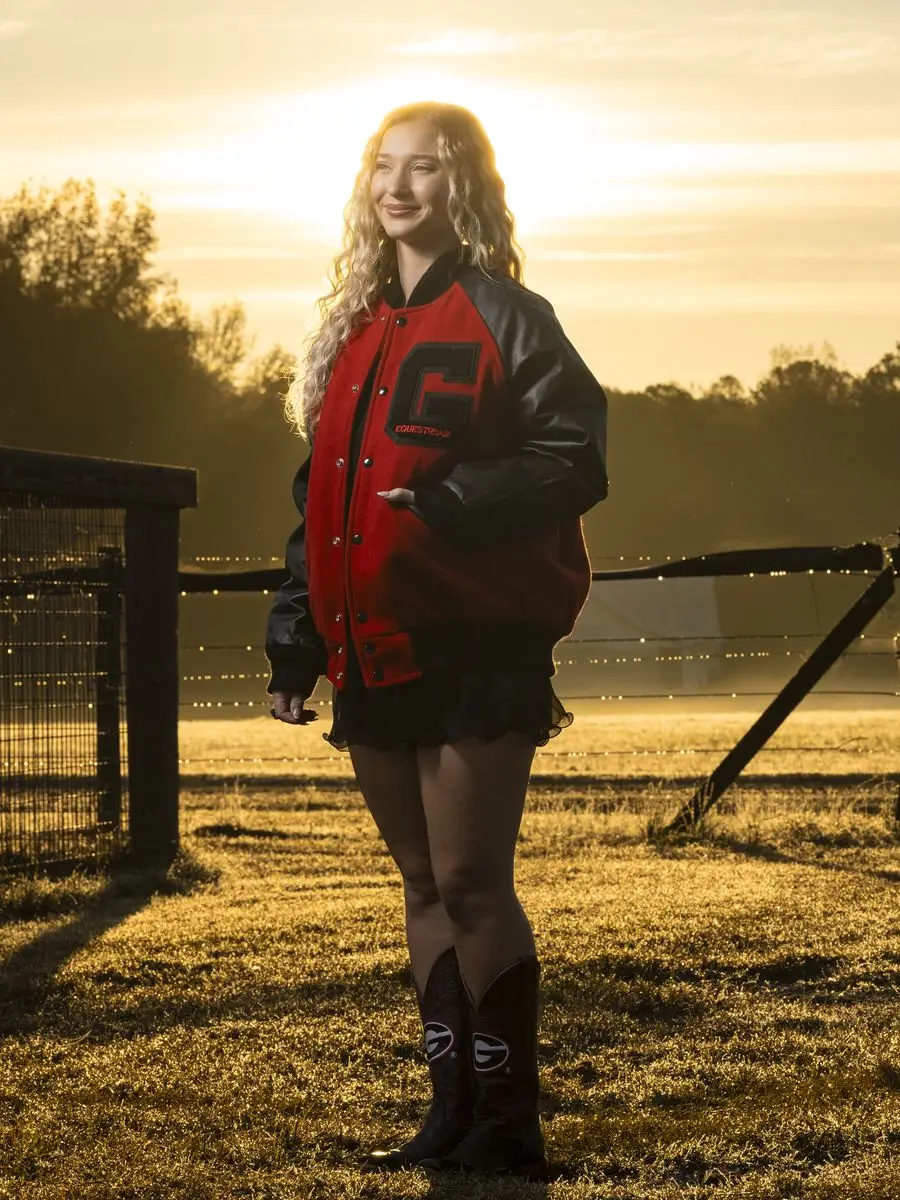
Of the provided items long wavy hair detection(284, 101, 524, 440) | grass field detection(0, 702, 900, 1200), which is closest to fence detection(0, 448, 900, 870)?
grass field detection(0, 702, 900, 1200)

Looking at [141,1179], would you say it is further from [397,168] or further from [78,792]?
[78,792]

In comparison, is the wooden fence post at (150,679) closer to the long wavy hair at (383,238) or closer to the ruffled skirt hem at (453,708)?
the long wavy hair at (383,238)

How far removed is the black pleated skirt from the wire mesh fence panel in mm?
3394

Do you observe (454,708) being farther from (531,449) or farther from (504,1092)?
(504,1092)

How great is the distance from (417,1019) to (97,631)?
10.6ft

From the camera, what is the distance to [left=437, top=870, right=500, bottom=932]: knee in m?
2.88

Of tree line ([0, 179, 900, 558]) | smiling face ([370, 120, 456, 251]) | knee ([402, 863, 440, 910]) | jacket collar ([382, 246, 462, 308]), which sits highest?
tree line ([0, 179, 900, 558])

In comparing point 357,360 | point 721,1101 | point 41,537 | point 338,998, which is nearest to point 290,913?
point 338,998

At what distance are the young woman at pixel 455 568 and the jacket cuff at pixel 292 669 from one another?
5.5 inches

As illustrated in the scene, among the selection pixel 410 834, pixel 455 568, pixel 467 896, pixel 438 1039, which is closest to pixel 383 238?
pixel 455 568

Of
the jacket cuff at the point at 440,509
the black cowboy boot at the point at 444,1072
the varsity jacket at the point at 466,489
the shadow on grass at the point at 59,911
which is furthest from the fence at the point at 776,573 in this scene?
the jacket cuff at the point at 440,509

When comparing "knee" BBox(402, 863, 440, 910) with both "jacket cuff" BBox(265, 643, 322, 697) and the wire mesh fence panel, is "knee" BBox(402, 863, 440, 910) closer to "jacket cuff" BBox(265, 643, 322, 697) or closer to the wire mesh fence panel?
"jacket cuff" BBox(265, 643, 322, 697)

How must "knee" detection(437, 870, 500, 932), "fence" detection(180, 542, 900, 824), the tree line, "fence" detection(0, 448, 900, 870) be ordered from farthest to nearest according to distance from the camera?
the tree line → "fence" detection(180, 542, 900, 824) → "fence" detection(0, 448, 900, 870) → "knee" detection(437, 870, 500, 932)

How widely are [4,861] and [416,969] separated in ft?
11.3
